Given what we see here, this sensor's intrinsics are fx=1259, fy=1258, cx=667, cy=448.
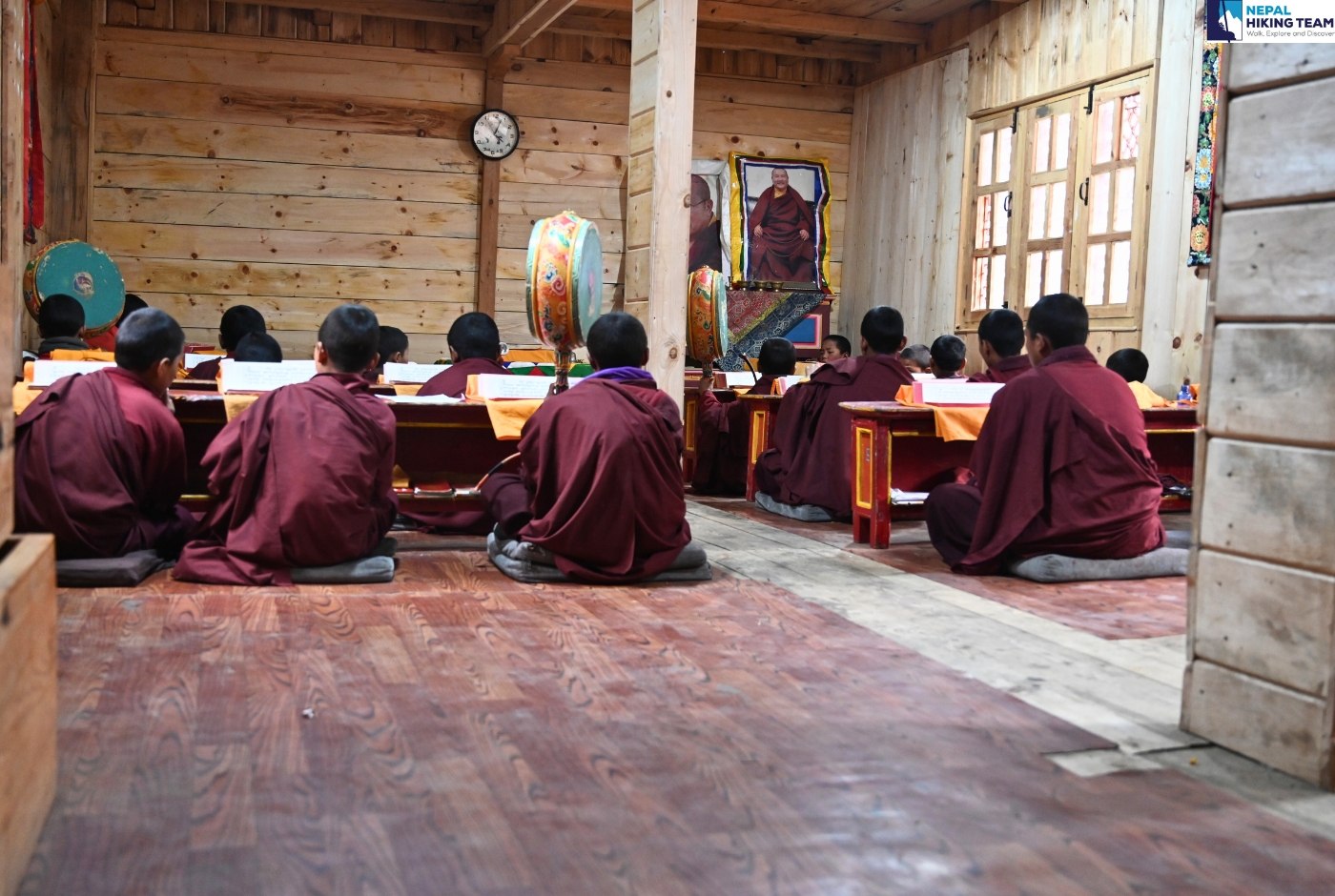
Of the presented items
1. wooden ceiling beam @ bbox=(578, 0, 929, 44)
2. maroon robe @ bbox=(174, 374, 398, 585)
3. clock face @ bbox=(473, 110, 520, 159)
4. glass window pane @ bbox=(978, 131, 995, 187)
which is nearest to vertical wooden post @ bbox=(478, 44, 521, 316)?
clock face @ bbox=(473, 110, 520, 159)

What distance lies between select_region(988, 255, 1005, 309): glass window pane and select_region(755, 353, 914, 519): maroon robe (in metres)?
3.12

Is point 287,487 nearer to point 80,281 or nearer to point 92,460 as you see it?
point 92,460

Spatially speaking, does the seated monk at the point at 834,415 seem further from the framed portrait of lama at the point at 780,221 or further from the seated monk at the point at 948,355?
the framed portrait of lama at the point at 780,221

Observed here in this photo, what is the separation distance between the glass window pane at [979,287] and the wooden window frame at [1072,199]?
1.3 inches

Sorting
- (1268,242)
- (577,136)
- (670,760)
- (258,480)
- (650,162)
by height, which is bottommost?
(670,760)

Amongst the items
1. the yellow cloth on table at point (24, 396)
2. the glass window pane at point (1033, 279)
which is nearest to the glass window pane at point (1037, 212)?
the glass window pane at point (1033, 279)

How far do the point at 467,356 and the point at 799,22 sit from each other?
5.04m

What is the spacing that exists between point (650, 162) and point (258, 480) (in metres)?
2.27

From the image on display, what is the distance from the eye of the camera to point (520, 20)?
8.87m

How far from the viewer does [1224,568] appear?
2744mm

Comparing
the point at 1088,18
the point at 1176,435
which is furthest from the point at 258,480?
the point at 1088,18

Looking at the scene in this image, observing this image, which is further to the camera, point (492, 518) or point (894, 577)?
point (492, 518)

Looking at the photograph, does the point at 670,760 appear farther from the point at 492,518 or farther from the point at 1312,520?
the point at 492,518

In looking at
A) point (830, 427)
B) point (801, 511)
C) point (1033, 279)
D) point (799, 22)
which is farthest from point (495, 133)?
point (801, 511)
